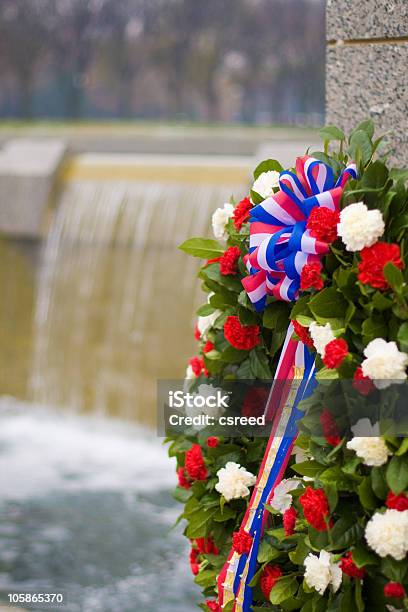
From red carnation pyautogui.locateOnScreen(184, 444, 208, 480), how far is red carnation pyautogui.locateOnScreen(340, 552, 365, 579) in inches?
23.6

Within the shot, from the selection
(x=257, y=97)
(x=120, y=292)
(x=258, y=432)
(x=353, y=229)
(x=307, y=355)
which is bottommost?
(x=257, y=97)

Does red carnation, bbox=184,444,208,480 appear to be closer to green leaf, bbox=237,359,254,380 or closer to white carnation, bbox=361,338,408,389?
green leaf, bbox=237,359,254,380

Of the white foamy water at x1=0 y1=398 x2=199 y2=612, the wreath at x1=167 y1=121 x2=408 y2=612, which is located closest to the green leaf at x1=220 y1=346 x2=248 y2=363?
the wreath at x1=167 y1=121 x2=408 y2=612

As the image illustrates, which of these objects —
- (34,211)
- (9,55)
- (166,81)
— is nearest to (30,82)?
(9,55)

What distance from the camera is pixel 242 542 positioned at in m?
2.58

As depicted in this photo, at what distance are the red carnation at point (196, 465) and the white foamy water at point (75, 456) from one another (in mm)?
3239

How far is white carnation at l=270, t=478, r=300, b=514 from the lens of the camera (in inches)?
101

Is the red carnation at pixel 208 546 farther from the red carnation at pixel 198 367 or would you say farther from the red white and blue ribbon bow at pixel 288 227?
the red white and blue ribbon bow at pixel 288 227

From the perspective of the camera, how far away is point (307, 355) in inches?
99.4

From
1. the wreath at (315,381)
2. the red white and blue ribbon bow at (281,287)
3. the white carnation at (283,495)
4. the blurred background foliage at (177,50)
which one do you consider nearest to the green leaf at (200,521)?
the wreath at (315,381)

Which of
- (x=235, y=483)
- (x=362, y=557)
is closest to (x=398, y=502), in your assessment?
(x=362, y=557)

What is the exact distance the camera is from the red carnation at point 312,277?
7.82 ft

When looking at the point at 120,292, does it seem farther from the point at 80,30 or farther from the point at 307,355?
the point at 80,30

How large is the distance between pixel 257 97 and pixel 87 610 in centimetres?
3605
